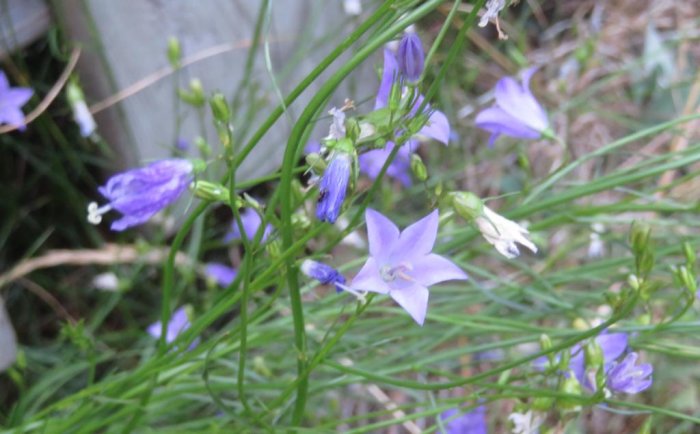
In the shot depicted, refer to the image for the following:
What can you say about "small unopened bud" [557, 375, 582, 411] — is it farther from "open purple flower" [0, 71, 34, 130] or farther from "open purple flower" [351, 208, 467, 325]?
"open purple flower" [0, 71, 34, 130]

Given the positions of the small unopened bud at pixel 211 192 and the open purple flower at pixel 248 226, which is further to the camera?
the open purple flower at pixel 248 226

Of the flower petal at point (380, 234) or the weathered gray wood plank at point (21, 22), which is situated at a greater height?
the weathered gray wood plank at point (21, 22)

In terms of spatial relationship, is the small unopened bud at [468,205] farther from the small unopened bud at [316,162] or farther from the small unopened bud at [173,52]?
the small unopened bud at [173,52]

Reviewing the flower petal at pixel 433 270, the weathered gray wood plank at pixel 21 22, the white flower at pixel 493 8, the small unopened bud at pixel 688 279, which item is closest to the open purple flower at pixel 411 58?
the white flower at pixel 493 8

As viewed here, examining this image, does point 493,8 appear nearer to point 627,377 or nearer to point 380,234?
point 380,234

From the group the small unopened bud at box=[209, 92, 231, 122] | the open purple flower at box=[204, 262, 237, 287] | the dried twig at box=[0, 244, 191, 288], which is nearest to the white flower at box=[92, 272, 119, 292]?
the dried twig at box=[0, 244, 191, 288]

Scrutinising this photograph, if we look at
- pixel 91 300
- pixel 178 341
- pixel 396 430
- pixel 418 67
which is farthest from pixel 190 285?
pixel 418 67

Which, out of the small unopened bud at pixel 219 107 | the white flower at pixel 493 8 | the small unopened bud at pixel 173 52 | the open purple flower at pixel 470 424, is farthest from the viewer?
the small unopened bud at pixel 173 52

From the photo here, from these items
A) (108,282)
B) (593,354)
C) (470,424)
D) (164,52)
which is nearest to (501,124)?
(593,354)
